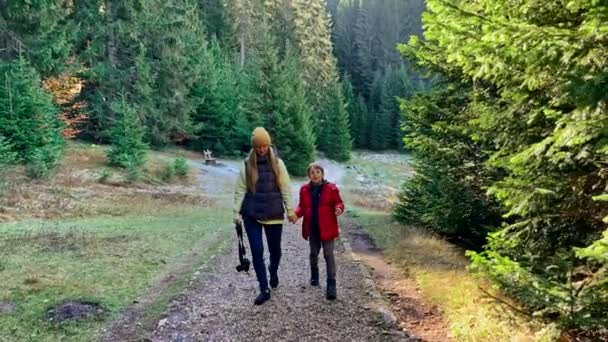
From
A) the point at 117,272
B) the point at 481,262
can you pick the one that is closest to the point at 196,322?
the point at 117,272

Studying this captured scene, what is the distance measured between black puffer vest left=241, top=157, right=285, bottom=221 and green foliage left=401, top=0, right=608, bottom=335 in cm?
258

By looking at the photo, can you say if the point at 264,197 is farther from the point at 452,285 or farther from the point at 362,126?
the point at 362,126

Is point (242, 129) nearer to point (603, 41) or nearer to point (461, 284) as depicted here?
point (461, 284)

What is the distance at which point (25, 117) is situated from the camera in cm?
1780

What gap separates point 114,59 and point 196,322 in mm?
29162

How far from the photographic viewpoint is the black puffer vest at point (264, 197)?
21.5ft

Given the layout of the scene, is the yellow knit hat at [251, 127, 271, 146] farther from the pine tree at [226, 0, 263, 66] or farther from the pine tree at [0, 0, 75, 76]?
the pine tree at [226, 0, 263, 66]

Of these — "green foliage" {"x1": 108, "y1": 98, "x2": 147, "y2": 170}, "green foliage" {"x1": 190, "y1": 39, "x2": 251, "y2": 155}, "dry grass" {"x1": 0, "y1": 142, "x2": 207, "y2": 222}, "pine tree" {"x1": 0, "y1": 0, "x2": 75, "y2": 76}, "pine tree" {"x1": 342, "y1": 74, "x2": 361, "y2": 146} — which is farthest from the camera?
"pine tree" {"x1": 342, "y1": 74, "x2": 361, "y2": 146}

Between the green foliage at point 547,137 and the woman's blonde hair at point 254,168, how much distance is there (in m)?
2.46

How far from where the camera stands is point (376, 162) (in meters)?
52.9

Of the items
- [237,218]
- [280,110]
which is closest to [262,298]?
[237,218]

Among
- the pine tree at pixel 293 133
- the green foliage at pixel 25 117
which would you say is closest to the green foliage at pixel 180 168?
the green foliage at pixel 25 117

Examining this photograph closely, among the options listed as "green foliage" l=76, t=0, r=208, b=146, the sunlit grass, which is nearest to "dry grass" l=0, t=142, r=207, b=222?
the sunlit grass

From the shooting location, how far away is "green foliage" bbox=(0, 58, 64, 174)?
17266 millimetres
